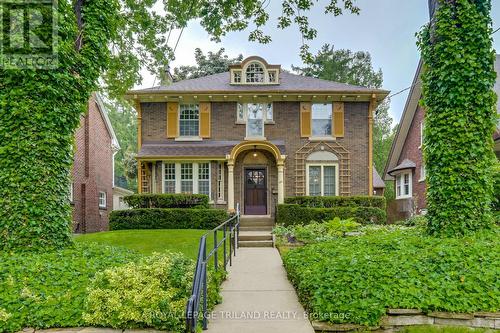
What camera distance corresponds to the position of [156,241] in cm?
928

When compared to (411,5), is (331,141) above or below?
below

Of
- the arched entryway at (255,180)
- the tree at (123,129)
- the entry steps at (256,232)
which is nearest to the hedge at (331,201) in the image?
the entry steps at (256,232)

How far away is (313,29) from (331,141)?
7.01 m

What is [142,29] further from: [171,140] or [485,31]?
[485,31]

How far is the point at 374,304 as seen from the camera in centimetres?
379

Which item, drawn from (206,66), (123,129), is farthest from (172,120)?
(123,129)

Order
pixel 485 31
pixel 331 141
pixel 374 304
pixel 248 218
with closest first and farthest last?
1. pixel 374 304
2. pixel 485 31
3. pixel 248 218
4. pixel 331 141

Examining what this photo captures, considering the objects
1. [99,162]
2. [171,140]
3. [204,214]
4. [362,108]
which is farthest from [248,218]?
[99,162]

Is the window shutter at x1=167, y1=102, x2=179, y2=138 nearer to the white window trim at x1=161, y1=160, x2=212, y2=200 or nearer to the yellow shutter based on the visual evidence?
the yellow shutter

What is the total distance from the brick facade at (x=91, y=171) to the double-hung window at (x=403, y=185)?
16.0 meters

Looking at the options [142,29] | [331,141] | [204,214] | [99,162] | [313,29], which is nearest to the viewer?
[313,29]

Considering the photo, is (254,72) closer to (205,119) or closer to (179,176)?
(205,119)

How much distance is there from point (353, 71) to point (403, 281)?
34.4 meters

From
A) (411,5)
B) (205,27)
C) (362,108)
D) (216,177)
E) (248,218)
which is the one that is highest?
(411,5)
